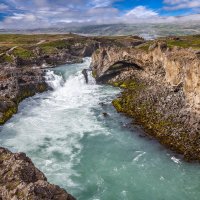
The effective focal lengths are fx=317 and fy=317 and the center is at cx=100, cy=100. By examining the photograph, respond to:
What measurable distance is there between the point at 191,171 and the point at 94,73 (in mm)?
64707

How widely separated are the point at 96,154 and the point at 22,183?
23.2 m

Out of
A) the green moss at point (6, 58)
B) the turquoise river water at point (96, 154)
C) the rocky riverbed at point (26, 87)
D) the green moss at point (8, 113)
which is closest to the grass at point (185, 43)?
the turquoise river water at point (96, 154)

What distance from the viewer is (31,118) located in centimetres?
6600

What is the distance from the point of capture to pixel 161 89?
2712 inches

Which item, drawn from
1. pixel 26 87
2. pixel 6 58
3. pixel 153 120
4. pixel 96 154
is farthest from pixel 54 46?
pixel 96 154

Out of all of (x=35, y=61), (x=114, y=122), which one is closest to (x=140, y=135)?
(x=114, y=122)

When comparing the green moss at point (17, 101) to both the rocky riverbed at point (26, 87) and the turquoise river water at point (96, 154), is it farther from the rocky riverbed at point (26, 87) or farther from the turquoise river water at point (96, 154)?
the turquoise river water at point (96, 154)

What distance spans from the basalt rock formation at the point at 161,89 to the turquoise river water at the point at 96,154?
114 inches

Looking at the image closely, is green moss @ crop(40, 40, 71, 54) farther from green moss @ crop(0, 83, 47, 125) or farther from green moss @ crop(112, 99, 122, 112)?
green moss @ crop(112, 99, 122, 112)

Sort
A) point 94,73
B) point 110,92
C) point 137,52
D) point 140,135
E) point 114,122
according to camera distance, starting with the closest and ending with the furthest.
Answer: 1. point 140,135
2. point 114,122
3. point 110,92
4. point 137,52
5. point 94,73

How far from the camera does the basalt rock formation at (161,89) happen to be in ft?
166

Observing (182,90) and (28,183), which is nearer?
(28,183)

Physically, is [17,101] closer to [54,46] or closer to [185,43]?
[185,43]

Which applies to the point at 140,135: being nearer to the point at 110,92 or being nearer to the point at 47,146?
the point at 47,146
